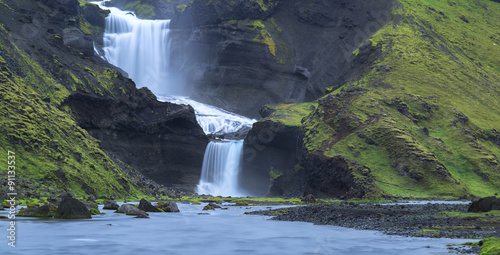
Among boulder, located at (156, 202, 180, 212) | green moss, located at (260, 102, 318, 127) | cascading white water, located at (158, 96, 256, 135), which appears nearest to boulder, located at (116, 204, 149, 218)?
boulder, located at (156, 202, 180, 212)

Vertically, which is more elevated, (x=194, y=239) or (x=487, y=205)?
(x=487, y=205)

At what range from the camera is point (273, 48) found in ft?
613

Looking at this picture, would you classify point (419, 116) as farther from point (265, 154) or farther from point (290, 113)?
point (265, 154)

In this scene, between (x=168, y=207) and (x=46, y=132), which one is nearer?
(x=168, y=207)

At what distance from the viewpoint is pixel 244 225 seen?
47312 millimetres

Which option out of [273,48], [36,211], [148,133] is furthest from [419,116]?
[36,211]

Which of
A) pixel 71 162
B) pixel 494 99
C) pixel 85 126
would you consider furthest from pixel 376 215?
pixel 494 99

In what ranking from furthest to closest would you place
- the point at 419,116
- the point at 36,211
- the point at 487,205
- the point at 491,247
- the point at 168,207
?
the point at 419,116 < the point at 168,207 < the point at 487,205 < the point at 36,211 < the point at 491,247

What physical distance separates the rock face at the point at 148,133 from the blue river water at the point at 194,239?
221ft

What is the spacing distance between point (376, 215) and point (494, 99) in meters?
117

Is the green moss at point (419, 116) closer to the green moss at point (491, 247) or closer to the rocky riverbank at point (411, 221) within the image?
the rocky riverbank at point (411, 221)

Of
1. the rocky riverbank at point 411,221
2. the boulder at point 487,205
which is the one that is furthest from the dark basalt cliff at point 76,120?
the boulder at point 487,205

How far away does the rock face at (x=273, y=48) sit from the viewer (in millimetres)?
178000

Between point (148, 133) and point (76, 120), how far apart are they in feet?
62.9
